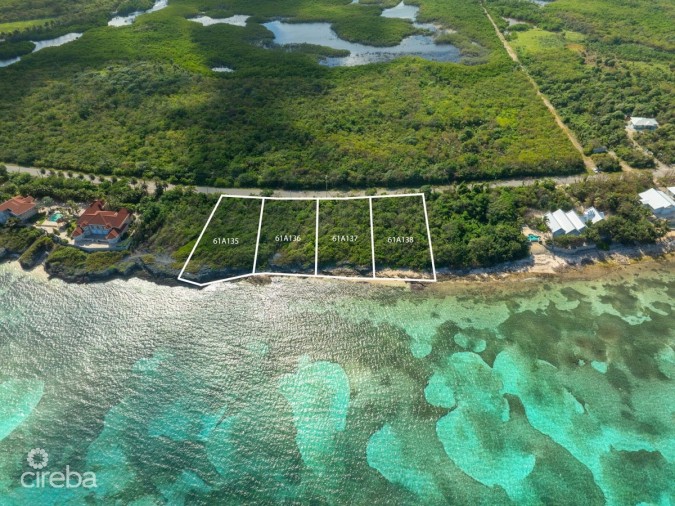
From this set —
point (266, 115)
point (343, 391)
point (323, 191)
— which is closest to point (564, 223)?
point (323, 191)

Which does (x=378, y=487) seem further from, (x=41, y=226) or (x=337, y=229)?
(x=41, y=226)

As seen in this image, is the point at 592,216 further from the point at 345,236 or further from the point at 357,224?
the point at 345,236

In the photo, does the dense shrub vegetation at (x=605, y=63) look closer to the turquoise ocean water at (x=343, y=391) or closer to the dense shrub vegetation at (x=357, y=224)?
the dense shrub vegetation at (x=357, y=224)

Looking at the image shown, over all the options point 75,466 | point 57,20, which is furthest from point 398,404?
point 57,20

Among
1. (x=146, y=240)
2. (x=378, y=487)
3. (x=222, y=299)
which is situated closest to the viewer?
(x=378, y=487)

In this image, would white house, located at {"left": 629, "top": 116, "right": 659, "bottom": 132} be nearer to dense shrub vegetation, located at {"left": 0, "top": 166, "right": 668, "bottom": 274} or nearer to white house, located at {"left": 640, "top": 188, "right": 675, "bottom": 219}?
dense shrub vegetation, located at {"left": 0, "top": 166, "right": 668, "bottom": 274}

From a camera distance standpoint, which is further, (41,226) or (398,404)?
(41,226)
